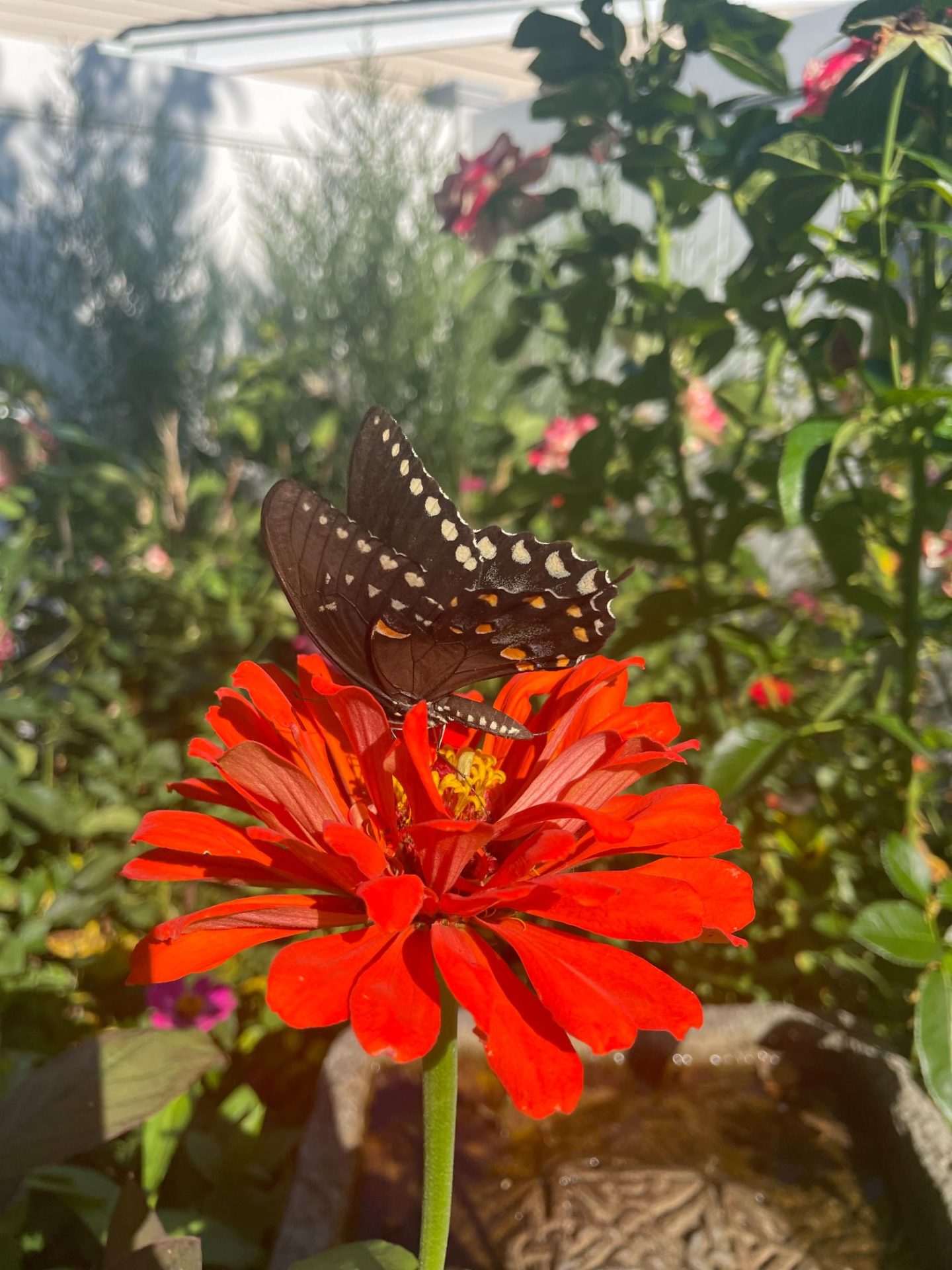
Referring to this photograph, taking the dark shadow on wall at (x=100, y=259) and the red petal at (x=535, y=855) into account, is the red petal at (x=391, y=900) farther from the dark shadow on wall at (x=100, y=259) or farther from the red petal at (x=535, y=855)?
the dark shadow on wall at (x=100, y=259)

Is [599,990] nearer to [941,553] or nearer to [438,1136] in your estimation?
[438,1136]

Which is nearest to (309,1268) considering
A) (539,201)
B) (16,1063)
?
(16,1063)

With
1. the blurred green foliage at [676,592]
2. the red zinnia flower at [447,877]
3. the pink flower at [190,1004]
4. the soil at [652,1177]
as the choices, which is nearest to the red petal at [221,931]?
the red zinnia flower at [447,877]

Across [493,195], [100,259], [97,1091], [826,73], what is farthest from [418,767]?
[100,259]

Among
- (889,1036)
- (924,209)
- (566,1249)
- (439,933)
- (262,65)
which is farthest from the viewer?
(262,65)

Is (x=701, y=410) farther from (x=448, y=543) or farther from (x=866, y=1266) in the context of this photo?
(x=866, y=1266)

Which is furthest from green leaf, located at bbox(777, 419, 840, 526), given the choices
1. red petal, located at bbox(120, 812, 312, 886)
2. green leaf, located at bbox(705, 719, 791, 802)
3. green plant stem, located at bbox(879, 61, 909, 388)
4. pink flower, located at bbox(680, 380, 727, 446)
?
pink flower, located at bbox(680, 380, 727, 446)

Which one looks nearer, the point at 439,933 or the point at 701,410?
the point at 439,933
